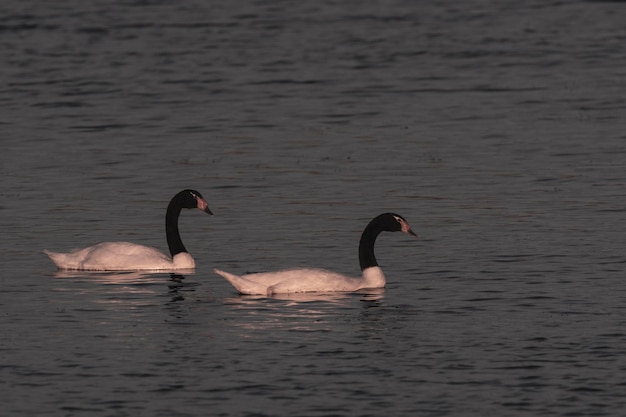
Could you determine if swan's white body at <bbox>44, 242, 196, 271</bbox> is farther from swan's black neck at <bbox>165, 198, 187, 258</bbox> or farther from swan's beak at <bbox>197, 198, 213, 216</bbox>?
swan's beak at <bbox>197, 198, 213, 216</bbox>

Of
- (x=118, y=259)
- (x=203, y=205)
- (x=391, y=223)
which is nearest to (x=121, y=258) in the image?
(x=118, y=259)

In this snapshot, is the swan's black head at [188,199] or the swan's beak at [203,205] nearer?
the swan's beak at [203,205]

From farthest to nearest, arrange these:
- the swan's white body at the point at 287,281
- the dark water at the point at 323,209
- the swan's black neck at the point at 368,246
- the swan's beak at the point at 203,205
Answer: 1. the swan's beak at the point at 203,205
2. the swan's black neck at the point at 368,246
3. the swan's white body at the point at 287,281
4. the dark water at the point at 323,209

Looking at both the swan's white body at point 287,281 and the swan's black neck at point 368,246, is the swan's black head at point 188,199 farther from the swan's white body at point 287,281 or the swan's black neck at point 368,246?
the swan's white body at point 287,281

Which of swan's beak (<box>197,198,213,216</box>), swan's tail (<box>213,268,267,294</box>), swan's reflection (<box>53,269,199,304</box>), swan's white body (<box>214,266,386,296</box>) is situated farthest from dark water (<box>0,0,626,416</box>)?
swan's beak (<box>197,198,213,216</box>)

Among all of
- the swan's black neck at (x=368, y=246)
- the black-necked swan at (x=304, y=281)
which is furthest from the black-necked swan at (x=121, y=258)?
the swan's black neck at (x=368, y=246)

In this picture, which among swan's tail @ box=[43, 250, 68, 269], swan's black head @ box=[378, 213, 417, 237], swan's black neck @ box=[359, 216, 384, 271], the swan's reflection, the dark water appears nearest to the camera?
the dark water

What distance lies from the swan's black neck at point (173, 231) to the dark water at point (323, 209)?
0.45 m

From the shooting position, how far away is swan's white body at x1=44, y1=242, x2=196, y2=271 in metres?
26.5

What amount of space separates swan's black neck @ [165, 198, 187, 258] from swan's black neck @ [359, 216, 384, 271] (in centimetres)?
327

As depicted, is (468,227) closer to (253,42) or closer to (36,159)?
(36,159)

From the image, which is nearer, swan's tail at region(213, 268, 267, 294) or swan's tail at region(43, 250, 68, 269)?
swan's tail at region(213, 268, 267, 294)

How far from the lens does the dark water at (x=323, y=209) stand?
19.1 m

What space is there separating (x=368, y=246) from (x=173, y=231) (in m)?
3.80
